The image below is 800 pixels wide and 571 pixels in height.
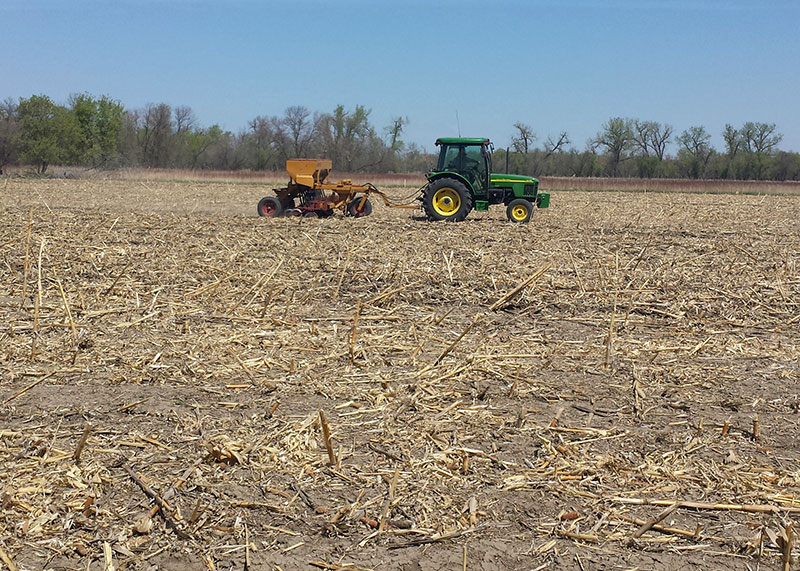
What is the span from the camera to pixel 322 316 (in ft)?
25.7

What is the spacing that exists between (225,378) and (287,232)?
867 cm

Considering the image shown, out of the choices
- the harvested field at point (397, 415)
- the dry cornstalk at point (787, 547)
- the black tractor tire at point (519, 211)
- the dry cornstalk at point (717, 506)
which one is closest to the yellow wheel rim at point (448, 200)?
the black tractor tire at point (519, 211)

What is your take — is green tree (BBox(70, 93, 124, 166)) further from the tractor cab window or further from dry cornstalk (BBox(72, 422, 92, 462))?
dry cornstalk (BBox(72, 422, 92, 462))

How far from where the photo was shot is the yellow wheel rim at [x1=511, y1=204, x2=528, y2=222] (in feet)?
57.7

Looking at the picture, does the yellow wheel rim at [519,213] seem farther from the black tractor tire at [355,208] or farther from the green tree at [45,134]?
the green tree at [45,134]

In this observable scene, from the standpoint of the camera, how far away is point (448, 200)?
1722cm

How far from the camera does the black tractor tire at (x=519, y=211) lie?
57.5 ft

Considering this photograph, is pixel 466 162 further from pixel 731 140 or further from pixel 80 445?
pixel 731 140

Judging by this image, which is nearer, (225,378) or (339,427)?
(339,427)

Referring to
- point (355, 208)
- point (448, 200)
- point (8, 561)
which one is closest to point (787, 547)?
point (8, 561)

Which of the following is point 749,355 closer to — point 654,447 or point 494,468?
point 654,447

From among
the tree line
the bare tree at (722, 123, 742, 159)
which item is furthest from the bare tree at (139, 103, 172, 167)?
the bare tree at (722, 123, 742, 159)

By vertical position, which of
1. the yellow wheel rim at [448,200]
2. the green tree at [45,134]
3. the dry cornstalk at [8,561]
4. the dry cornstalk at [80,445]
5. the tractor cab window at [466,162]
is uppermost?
the green tree at [45,134]

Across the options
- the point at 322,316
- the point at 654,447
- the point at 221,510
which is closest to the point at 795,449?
the point at 654,447
